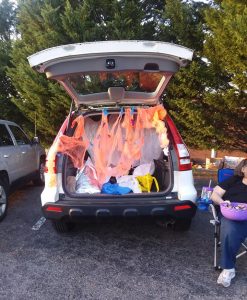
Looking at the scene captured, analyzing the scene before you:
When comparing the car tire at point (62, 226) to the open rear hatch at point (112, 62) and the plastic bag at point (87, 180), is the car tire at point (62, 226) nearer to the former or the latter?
the plastic bag at point (87, 180)

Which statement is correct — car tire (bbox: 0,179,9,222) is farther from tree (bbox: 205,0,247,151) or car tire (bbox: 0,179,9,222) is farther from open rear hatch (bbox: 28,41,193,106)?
tree (bbox: 205,0,247,151)

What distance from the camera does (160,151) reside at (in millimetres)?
4395

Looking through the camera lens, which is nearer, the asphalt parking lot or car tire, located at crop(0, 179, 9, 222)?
the asphalt parking lot

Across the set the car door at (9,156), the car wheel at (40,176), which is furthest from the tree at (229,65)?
the car door at (9,156)

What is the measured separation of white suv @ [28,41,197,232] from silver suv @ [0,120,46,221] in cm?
142

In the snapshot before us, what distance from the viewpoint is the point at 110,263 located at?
3.42m

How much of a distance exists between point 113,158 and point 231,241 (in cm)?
190

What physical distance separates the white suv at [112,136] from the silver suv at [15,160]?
142 cm

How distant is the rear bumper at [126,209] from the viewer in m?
3.37

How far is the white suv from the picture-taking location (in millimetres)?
3180

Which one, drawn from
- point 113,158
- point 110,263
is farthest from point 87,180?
point 110,263

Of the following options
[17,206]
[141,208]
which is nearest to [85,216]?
[141,208]

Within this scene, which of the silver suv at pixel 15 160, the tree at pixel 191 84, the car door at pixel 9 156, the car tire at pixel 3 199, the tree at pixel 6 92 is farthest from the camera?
the tree at pixel 6 92

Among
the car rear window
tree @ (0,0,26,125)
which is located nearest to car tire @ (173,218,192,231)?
the car rear window
